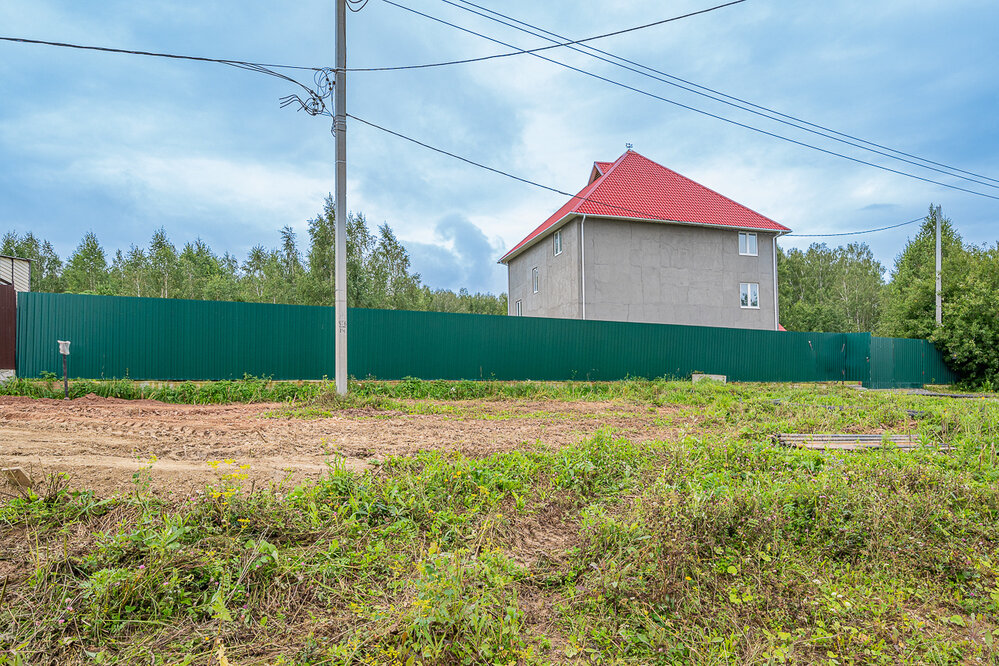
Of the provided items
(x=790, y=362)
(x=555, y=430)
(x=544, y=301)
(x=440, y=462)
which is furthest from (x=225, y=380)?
(x=790, y=362)

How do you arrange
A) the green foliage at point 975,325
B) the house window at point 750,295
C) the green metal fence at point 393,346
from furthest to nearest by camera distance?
the house window at point 750,295
the green foliage at point 975,325
the green metal fence at point 393,346

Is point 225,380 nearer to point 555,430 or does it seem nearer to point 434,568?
point 555,430

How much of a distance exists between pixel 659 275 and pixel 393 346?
37.4 ft

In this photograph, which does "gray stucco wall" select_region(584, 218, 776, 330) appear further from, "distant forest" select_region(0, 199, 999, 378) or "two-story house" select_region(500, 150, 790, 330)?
"distant forest" select_region(0, 199, 999, 378)

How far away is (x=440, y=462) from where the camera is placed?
4164 mm

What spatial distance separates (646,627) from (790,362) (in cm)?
1712

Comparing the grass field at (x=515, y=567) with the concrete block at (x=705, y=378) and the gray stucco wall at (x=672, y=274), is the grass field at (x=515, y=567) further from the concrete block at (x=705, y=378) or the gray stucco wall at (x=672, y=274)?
the gray stucco wall at (x=672, y=274)

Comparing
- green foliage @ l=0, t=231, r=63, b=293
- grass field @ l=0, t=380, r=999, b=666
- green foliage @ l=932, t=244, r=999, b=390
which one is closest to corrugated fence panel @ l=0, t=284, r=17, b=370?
grass field @ l=0, t=380, r=999, b=666

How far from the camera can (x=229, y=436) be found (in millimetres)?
5621

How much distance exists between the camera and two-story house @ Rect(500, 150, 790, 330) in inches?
742

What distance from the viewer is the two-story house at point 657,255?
1884 cm

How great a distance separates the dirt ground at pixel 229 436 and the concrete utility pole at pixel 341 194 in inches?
56.2

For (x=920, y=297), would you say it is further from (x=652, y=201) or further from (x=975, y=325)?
(x=652, y=201)

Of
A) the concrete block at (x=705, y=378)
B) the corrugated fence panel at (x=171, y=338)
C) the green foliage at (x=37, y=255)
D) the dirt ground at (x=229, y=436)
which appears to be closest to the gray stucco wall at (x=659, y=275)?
the concrete block at (x=705, y=378)
